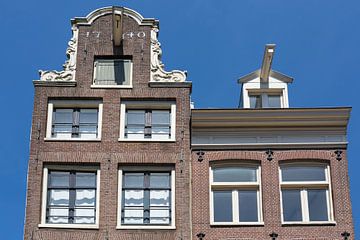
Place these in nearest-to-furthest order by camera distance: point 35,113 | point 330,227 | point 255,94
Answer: point 330,227, point 35,113, point 255,94

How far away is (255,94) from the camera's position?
107ft

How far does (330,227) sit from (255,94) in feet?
21.7

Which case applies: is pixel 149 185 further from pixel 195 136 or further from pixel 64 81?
pixel 64 81

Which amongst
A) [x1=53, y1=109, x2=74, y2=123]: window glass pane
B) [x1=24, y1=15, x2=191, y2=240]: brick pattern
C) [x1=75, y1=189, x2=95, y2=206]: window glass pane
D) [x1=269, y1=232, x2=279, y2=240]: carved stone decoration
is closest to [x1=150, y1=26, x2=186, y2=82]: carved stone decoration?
[x1=24, y1=15, x2=191, y2=240]: brick pattern

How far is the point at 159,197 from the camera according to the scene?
97.5 ft

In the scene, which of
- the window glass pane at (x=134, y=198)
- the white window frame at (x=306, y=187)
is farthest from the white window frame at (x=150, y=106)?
the white window frame at (x=306, y=187)

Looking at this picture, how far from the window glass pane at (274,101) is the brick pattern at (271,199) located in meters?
2.73

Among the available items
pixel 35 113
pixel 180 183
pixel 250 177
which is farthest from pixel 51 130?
pixel 250 177

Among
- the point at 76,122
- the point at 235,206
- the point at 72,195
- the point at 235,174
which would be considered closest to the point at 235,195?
the point at 235,206

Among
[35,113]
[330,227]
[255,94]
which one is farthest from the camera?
[255,94]

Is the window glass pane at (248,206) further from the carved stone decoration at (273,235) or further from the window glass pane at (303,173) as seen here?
the window glass pane at (303,173)

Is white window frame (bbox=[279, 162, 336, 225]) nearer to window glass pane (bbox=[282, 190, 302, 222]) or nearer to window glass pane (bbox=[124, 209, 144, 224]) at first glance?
window glass pane (bbox=[282, 190, 302, 222])

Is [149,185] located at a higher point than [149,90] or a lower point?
lower

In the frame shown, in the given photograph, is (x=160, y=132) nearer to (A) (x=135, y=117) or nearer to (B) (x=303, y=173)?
(A) (x=135, y=117)
